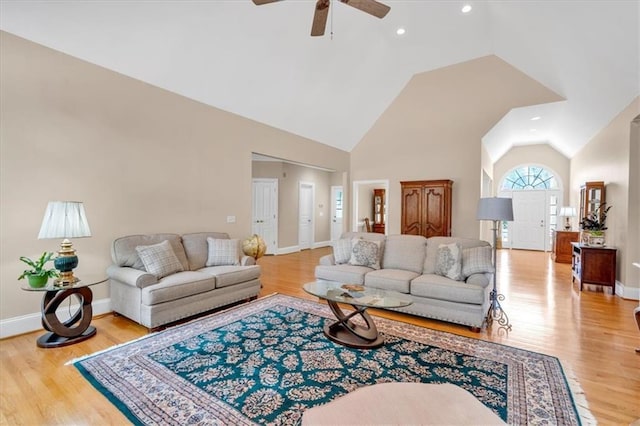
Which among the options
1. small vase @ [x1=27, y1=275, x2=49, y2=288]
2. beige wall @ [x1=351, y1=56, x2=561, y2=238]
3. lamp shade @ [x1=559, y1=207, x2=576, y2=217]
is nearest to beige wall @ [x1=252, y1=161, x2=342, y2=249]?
beige wall @ [x1=351, y1=56, x2=561, y2=238]

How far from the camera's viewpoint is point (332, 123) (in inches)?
266

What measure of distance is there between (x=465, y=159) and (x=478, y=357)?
15.3ft

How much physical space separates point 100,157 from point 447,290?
4410 millimetres

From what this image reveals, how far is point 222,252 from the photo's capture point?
4.36 metres

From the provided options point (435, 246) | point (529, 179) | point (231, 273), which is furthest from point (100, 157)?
point (529, 179)

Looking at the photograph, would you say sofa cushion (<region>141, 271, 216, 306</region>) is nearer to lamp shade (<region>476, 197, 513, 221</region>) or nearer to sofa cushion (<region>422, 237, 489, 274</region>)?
sofa cushion (<region>422, 237, 489, 274</region>)

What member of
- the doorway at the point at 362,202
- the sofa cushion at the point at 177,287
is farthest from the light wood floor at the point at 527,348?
the doorway at the point at 362,202

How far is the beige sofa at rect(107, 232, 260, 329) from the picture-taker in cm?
325

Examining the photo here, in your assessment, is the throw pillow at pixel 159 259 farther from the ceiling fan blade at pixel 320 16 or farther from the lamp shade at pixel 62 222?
the ceiling fan blade at pixel 320 16

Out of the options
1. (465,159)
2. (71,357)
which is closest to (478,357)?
(71,357)

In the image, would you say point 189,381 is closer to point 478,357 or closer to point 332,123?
point 478,357

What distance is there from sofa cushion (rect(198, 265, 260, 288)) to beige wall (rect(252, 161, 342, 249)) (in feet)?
14.3

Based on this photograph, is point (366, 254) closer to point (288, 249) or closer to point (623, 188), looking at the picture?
point (623, 188)

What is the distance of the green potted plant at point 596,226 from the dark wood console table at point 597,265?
0.81 ft
